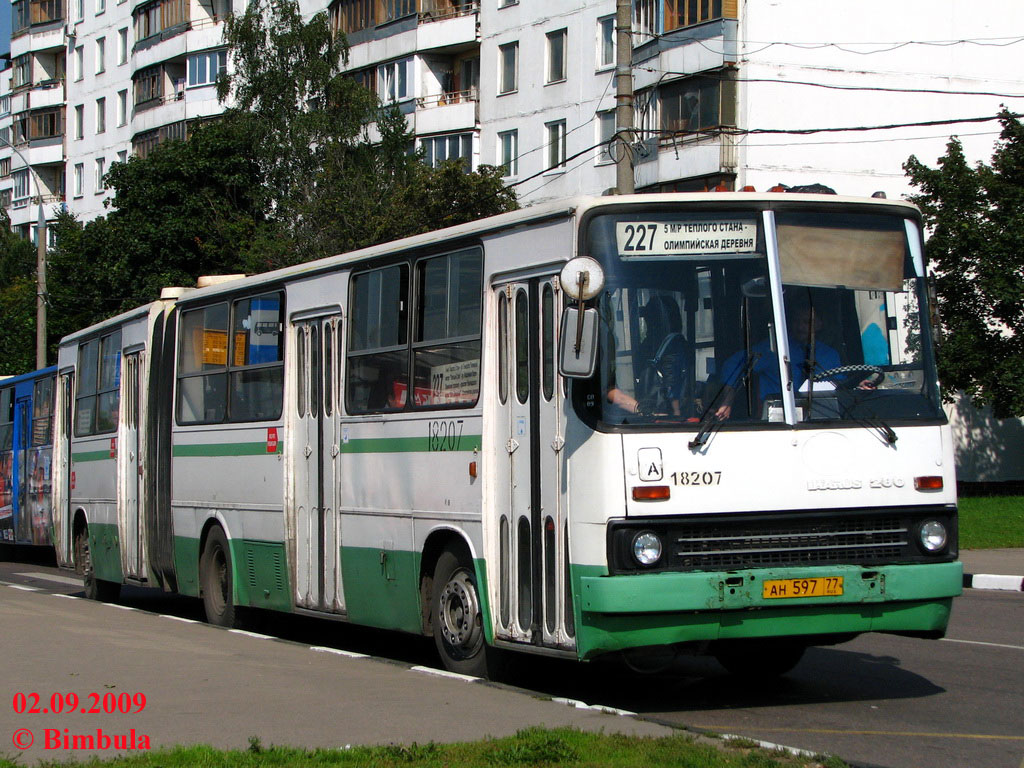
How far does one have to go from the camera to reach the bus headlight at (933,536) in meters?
8.67

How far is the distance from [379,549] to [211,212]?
3953 centimetres

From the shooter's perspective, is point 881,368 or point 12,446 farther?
point 12,446

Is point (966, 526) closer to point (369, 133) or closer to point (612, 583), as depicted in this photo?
point (612, 583)

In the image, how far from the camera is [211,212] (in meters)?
49.0

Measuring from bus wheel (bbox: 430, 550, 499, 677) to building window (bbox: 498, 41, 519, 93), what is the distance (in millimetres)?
38170

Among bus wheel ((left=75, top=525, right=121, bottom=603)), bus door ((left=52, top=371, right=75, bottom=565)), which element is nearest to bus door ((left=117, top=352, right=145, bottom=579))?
bus wheel ((left=75, top=525, right=121, bottom=603))

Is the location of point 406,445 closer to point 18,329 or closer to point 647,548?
point 647,548

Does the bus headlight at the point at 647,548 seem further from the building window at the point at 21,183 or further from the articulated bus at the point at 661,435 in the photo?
the building window at the point at 21,183

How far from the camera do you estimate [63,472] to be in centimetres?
1931

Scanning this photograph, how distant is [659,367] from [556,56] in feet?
126

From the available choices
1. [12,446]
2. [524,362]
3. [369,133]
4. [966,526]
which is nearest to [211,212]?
[369,133]

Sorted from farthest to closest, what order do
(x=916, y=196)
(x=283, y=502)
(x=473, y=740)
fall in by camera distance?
(x=916, y=196), (x=283, y=502), (x=473, y=740)

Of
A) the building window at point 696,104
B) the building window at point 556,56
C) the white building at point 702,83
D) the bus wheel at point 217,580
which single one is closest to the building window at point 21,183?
the white building at point 702,83

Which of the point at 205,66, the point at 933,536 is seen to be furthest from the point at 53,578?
the point at 205,66
